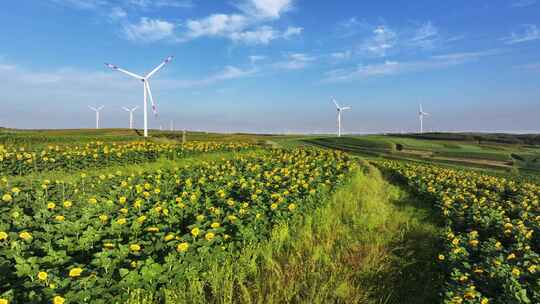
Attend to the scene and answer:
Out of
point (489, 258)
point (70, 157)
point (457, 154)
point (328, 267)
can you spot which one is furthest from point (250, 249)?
point (457, 154)

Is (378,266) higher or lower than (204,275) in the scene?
lower

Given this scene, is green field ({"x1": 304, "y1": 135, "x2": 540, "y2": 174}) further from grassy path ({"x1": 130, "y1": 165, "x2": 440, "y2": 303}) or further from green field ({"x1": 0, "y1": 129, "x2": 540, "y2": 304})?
grassy path ({"x1": 130, "y1": 165, "x2": 440, "y2": 303})

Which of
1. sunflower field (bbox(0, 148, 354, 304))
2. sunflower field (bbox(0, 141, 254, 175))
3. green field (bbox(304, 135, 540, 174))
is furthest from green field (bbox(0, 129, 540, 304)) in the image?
green field (bbox(304, 135, 540, 174))

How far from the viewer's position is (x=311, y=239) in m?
6.31

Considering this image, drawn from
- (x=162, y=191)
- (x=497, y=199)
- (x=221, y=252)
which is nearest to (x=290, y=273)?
(x=221, y=252)

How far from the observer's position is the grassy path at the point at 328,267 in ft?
13.6

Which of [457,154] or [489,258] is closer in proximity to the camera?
[489,258]

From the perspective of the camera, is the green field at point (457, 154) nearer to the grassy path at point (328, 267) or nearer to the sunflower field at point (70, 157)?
the sunflower field at point (70, 157)

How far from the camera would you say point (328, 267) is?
5.18 m

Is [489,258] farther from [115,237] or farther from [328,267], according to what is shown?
[115,237]

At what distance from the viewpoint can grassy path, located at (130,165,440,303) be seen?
4.14 metres

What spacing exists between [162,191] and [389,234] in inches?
237

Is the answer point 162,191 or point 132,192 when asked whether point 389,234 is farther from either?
point 132,192

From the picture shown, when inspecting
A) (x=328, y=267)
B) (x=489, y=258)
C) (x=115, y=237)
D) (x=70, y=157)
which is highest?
(x=70, y=157)
